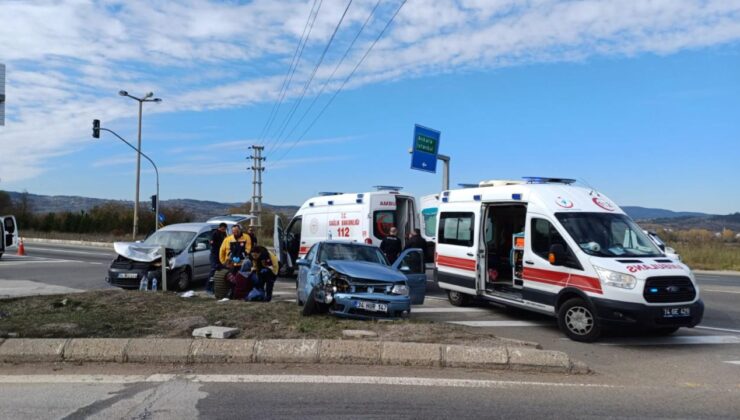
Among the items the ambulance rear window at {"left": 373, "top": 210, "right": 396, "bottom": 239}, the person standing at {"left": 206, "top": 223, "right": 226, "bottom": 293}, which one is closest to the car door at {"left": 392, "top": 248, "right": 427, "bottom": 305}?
the ambulance rear window at {"left": 373, "top": 210, "right": 396, "bottom": 239}

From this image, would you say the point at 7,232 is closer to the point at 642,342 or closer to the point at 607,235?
the point at 607,235

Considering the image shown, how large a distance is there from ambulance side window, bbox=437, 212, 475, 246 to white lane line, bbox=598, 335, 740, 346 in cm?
349

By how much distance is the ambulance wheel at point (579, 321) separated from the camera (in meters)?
8.37

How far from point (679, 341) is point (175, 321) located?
24.3 ft

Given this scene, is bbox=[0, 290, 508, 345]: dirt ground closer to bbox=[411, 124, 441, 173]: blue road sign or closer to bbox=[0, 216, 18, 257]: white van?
bbox=[411, 124, 441, 173]: blue road sign

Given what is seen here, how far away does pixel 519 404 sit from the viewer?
5301mm

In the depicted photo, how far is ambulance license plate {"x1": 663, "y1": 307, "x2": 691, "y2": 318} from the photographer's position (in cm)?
802

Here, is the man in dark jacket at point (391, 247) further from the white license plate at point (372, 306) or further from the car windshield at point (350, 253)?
the white license plate at point (372, 306)

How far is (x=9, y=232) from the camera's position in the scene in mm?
23344

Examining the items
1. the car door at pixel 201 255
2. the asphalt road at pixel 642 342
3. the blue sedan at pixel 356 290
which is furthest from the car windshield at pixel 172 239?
the blue sedan at pixel 356 290

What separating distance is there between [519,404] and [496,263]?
700 cm

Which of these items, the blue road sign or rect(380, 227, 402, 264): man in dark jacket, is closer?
rect(380, 227, 402, 264): man in dark jacket

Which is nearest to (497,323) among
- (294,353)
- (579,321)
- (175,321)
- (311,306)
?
(579,321)

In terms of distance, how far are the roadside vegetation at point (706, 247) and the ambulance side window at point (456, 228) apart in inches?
843
